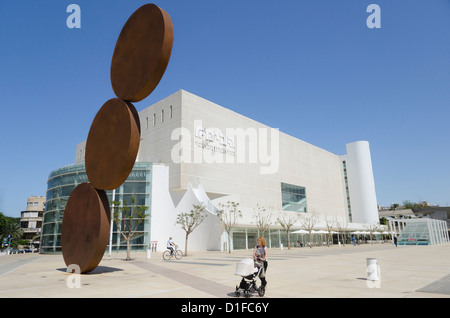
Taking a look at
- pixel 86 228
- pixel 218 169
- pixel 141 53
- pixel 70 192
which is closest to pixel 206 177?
pixel 218 169

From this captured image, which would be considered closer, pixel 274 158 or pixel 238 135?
pixel 238 135

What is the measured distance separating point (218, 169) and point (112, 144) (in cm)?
3376

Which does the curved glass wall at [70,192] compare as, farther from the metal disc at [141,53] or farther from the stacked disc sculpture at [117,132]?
the metal disc at [141,53]

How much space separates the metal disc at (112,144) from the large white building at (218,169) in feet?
80.0

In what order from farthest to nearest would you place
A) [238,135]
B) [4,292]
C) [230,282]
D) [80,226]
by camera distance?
[238,135], [80,226], [230,282], [4,292]

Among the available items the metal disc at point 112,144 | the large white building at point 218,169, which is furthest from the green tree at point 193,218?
the metal disc at point 112,144

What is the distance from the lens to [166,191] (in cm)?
4119

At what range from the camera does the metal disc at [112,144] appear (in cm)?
1237

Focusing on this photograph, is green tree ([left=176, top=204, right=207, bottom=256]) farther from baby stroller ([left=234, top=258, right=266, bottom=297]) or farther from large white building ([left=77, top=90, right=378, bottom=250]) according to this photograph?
baby stroller ([left=234, top=258, right=266, bottom=297])

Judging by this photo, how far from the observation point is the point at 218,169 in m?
46.5
